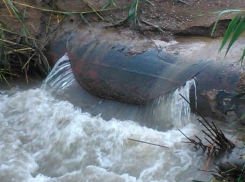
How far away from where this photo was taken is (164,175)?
3.13 meters

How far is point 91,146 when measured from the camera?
353 centimetres

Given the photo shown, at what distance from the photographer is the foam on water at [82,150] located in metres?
3.20

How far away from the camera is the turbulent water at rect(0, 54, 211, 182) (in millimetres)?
3197

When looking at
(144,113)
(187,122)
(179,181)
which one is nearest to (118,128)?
(144,113)

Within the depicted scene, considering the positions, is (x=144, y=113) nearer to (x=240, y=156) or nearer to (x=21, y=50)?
(x=240, y=156)

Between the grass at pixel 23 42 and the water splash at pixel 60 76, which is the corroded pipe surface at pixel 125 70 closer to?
the water splash at pixel 60 76

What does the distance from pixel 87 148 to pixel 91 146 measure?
3 centimetres

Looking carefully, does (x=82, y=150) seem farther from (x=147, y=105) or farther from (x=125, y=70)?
(x=125, y=70)

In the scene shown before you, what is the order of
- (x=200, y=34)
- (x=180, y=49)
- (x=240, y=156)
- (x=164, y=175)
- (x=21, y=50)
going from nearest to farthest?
1. (x=240, y=156)
2. (x=164, y=175)
3. (x=180, y=49)
4. (x=200, y=34)
5. (x=21, y=50)

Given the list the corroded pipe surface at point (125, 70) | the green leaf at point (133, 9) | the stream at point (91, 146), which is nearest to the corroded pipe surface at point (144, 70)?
the corroded pipe surface at point (125, 70)

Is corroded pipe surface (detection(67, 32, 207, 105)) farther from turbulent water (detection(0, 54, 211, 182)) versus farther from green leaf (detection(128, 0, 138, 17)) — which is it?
green leaf (detection(128, 0, 138, 17))

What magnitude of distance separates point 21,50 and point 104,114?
3.71ft

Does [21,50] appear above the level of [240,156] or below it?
below

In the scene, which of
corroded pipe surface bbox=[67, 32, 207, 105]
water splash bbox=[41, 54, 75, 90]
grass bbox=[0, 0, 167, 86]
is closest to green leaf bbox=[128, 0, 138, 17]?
grass bbox=[0, 0, 167, 86]
